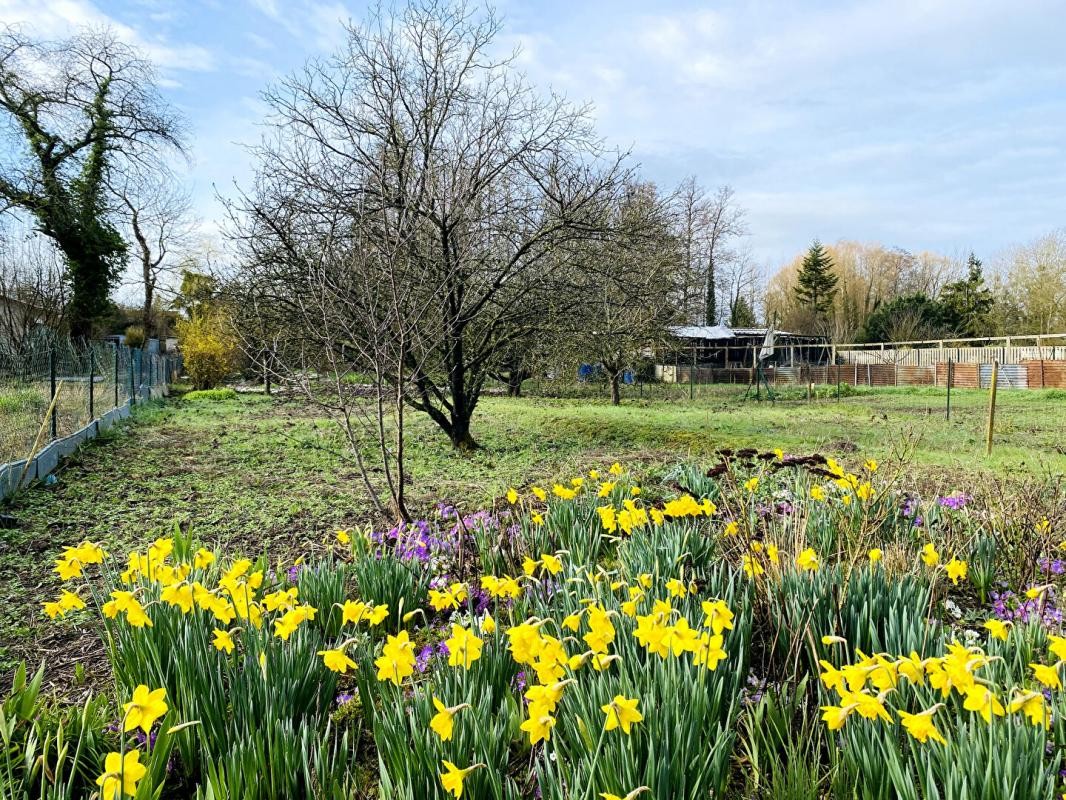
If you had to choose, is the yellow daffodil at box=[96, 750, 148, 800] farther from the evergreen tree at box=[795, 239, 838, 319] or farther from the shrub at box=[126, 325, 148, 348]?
the evergreen tree at box=[795, 239, 838, 319]

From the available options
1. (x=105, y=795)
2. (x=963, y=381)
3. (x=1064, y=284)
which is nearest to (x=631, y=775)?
(x=105, y=795)

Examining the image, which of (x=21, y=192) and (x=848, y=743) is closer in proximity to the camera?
(x=848, y=743)

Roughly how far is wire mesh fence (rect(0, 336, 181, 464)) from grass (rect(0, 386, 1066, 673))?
0.44 metres

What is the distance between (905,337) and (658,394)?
76.2 feet

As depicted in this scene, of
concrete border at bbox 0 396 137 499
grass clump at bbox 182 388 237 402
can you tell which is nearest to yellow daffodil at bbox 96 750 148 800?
concrete border at bbox 0 396 137 499

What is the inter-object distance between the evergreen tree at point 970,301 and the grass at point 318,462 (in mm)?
26293

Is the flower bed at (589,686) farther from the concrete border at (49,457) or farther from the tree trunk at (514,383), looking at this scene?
the tree trunk at (514,383)

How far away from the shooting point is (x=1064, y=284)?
30812mm

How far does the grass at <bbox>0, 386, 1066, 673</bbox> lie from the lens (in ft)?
14.3

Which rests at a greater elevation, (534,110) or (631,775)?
(534,110)

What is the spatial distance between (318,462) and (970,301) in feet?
134

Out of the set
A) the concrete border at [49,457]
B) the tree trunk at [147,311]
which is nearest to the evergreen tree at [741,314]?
the tree trunk at [147,311]

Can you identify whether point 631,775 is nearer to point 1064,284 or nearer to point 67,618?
point 67,618

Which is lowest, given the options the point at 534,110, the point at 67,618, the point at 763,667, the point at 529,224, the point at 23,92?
the point at 67,618
